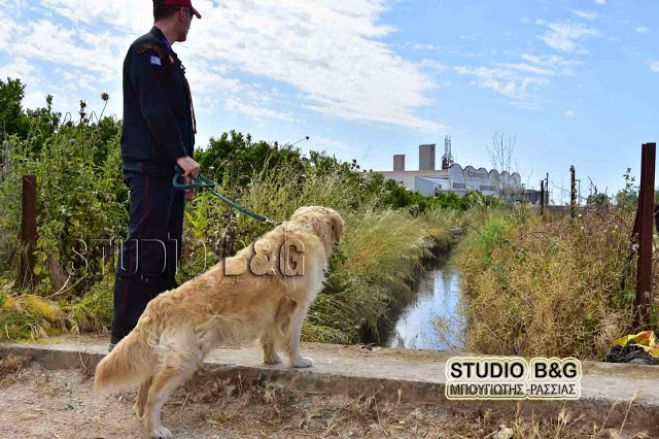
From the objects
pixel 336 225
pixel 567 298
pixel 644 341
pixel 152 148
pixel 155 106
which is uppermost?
pixel 155 106

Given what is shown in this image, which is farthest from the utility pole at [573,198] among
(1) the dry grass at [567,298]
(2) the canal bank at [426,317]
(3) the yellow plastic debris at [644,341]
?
(3) the yellow plastic debris at [644,341]

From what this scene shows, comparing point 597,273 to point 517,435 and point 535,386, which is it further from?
point 517,435

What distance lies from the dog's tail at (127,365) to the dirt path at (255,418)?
381 millimetres

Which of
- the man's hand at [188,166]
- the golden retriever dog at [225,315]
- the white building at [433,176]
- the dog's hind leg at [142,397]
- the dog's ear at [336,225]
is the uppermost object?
the white building at [433,176]

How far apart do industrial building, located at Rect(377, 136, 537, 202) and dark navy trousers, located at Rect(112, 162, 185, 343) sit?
7284mm

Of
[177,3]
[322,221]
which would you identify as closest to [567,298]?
[322,221]

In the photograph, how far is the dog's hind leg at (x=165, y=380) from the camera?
9.65 feet

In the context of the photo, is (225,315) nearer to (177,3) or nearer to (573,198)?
(177,3)

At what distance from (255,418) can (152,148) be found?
1.72 metres

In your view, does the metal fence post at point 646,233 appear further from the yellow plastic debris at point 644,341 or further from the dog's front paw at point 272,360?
the dog's front paw at point 272,360

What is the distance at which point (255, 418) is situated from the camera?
10.9 ft

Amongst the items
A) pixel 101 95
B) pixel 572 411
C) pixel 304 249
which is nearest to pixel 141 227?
pixel 304 249

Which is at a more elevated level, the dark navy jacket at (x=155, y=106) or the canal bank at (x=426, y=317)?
the dark navy jacket at (x=155, y=106)

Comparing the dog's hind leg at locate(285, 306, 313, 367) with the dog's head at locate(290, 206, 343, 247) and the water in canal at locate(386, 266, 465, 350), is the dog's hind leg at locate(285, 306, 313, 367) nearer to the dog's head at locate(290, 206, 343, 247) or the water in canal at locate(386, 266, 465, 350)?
the dog's head at locate(290, 206, 343, 247)
